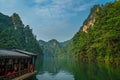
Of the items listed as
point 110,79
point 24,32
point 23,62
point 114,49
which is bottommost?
point 110,79

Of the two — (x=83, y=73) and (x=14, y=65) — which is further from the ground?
(x=14, y=65)

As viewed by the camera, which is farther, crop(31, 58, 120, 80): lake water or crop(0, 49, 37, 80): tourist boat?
crop(31, 58, 120, 80): lake water

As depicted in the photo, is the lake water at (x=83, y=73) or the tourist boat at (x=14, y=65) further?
the lake water at (x=83, y=73)

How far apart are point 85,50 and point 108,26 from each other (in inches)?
2259

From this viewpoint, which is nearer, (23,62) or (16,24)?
(23,62)

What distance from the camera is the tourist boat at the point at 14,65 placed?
27913 millimetres

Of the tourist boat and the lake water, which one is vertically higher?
the tourist boat

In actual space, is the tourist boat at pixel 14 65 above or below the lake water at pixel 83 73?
above

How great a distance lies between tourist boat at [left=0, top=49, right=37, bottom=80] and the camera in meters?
27.9

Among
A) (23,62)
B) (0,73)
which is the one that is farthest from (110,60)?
(0,73)

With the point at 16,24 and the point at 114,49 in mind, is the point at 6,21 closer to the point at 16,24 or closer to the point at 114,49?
the point at 16,24

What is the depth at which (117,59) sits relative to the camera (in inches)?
2625

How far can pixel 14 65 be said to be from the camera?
35.8m

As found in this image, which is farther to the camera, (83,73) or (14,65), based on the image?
(83,73)
